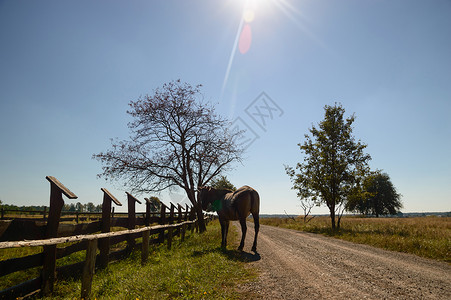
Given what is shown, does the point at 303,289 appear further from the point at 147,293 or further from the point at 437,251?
the point at 437,251

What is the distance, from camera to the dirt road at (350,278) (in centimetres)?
447

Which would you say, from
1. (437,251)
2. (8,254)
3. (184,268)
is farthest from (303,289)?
(8,254)

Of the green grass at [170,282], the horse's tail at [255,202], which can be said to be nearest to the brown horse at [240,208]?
the horse's tail at [255,202]

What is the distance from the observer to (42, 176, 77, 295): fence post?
15.1 feet

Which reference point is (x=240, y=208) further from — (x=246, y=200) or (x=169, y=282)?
(x=169, y=282)

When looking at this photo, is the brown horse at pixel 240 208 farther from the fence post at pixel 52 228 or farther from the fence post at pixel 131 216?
the fence post at pixel 52 228

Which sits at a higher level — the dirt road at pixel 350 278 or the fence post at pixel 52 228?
the fence post at pixel 52 228

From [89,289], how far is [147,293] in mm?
1082

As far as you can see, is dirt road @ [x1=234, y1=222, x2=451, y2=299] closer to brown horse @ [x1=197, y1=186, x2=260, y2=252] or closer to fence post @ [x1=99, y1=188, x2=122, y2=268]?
brown horse @ [x1=197, y1=186, x2=260, y2=252]

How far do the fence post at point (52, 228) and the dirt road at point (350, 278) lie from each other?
160 inches

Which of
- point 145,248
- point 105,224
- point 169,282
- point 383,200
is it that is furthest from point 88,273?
point 383,200

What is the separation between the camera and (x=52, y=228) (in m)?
4.66

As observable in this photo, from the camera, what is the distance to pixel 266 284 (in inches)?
204

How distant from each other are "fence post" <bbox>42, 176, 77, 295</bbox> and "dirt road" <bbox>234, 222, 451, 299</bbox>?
4.07 meters
